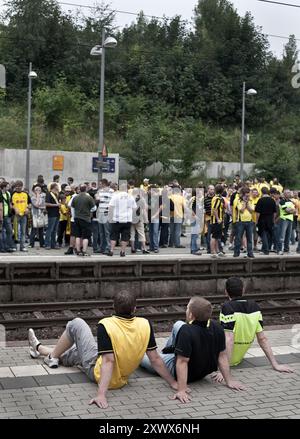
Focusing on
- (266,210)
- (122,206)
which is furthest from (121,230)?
(266,210)

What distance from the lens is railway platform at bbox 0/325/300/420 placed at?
6.15m

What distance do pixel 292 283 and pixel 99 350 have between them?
853 cm

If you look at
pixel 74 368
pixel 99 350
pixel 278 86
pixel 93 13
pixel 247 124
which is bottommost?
pixel 74 368

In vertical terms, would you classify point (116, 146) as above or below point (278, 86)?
below

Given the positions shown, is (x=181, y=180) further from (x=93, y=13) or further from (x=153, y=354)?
(x=153, y=354)

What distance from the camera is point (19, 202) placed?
54.7 ft

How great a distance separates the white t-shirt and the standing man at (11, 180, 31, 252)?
2.34 m

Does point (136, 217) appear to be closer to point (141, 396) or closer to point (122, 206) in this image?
point (122, 206)

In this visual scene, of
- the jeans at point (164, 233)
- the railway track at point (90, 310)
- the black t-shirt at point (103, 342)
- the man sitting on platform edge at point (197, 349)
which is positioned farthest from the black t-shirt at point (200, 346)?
the jeans at point (164, 233)

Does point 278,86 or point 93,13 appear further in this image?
point 278,86

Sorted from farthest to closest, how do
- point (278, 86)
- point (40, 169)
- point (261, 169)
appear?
point (278, 86) < point (261, 169) < point (40, 169)

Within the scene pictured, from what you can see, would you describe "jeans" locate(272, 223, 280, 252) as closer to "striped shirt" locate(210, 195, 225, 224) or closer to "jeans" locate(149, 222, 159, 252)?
"striped shirt" locate(210, 195, 225, 224)
